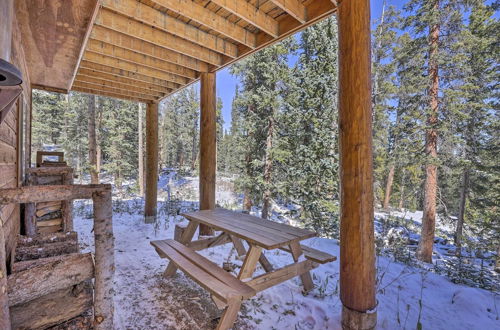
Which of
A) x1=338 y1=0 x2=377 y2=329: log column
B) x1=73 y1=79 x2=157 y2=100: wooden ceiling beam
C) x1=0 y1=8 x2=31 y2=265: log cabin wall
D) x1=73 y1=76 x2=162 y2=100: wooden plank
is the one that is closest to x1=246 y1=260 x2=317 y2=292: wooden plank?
x1=338 y1=0 x2=377 y2=329: log column

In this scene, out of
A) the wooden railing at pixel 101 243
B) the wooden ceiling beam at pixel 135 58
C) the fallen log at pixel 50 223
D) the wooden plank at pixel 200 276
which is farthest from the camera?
the fallen log at pixel 50 223

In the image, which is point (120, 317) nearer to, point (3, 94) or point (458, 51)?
point (3, 94)

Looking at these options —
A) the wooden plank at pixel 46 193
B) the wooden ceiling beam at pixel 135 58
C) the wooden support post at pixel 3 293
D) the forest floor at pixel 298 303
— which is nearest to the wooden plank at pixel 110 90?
the wooden ceiling beam at pixel 135 58

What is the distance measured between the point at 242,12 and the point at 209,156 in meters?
2.32

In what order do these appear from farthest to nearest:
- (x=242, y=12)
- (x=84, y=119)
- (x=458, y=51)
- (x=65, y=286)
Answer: (x=84, y=119) < (x=458, y=51) < (x=242, y=12) < (x=65, y=286)

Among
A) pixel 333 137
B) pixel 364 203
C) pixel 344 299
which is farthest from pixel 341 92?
pixel 333 137

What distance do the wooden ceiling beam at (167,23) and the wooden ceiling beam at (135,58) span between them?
987mm

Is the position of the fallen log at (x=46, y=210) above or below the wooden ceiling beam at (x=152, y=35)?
below

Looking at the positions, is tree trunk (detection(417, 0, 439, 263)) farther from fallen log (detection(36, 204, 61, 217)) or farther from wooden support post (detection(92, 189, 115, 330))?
fallen log (detection(36, 204, 61, 217))

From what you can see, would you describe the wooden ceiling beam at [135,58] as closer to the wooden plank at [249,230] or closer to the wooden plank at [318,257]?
the wooden plank at [249,230]

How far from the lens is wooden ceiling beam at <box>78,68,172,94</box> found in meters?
4.31

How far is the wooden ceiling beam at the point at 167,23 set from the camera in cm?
257

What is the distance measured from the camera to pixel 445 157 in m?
7.77

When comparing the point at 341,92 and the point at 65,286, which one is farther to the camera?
the point at 341,92
